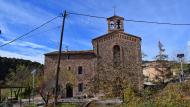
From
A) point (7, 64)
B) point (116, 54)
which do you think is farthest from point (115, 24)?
point (7, 64)

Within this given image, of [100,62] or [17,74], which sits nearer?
[100,62]

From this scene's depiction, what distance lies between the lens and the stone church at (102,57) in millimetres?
50031

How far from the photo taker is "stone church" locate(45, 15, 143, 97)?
5003 cm

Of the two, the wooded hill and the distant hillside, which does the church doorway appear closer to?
the wooded hill

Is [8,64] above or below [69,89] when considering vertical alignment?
above

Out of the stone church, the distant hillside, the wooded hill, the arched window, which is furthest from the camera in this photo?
the distant hillside

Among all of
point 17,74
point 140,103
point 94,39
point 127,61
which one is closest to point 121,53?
point 127,61

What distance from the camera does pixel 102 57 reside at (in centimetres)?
5106

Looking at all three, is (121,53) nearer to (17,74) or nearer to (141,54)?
(141,54)

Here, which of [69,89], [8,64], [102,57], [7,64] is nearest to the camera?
[69,89]

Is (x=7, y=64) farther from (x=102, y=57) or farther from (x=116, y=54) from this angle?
(x=116, y=54)

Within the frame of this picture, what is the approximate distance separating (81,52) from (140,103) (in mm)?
30412

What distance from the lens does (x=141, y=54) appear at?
51625 millimetres

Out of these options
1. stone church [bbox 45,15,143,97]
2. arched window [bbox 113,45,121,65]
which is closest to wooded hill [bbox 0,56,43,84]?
stone church [bbox 45,15,143,97]
